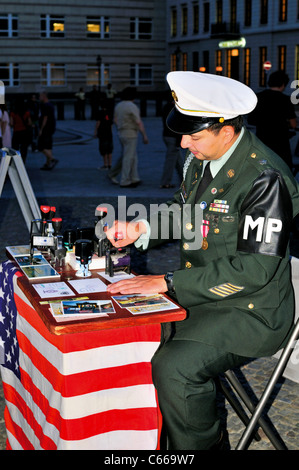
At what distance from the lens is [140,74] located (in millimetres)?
61719

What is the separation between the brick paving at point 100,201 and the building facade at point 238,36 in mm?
25331

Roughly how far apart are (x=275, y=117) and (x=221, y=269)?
534 cm

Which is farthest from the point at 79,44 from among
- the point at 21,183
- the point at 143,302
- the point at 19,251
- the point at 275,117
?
the point at 143,302

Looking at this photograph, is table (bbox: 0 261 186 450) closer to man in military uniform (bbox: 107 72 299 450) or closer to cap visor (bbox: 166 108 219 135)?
man in military uniform (bbox: 107 72 299 450)

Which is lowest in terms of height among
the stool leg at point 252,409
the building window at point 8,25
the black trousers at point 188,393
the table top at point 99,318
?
the stool leg at point 252,409

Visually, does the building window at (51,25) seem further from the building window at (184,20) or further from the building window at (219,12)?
the building window at (219,12)

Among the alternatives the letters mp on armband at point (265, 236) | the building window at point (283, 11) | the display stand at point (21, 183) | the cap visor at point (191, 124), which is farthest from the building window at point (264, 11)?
the letters mp on armband at point (265, 236)

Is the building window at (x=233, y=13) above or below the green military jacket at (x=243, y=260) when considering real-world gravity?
above

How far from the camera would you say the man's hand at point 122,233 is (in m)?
3.38

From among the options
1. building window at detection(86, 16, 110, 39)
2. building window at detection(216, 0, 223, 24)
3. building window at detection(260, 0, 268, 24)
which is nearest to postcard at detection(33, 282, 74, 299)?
building window at detection(260, 0, 268, 24)

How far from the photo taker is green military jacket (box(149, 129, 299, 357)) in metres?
2.82

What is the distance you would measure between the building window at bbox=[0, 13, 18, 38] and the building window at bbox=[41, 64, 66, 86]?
371 cm
